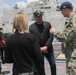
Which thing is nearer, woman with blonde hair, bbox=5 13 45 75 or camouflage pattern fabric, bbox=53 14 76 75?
woman with blonde hair, bbox=5 13 45 75

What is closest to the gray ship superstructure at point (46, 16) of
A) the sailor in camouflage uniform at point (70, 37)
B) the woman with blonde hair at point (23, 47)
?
the sailor in camouflage uniform at point (70, 37)

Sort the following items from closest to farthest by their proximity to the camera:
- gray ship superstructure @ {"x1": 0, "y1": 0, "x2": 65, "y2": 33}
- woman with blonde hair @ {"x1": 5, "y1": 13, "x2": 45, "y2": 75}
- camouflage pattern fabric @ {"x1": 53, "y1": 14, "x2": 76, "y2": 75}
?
woman with blonde hair @ {"x1": 5, "y1": 13, "x2": 45, "y2": 75} < camouflage pattern fabric @ {"x1": 53, "y1": 14, "x2": 76, "y2": 75} < gray ship superstructure @ {"x1": 0, "y1": 0, "x2": 65, "y2": 33}

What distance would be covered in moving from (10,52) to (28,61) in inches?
13.2

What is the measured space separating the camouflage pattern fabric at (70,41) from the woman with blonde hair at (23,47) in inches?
18.9

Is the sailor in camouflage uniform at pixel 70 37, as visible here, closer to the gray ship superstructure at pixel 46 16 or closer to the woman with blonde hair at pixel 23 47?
the woman with blonde hair at pixel 23 47

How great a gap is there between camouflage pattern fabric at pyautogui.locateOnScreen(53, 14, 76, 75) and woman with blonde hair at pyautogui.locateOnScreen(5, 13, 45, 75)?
1.58ft

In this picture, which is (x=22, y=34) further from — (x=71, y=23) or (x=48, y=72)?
(x=48, y=72)

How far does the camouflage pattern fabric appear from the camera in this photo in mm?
4496

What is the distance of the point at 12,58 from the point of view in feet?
14.6

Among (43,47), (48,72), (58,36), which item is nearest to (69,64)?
(58,36)

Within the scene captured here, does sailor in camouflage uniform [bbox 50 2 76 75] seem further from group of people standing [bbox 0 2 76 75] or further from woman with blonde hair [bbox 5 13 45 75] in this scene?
woman with blonde hair [bbox 5 13 45 75]

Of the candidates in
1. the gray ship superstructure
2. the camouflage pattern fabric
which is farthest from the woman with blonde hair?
the gray ship superstructure

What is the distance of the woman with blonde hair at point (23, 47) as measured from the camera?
166 inches

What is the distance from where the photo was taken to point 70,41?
4.53 m
